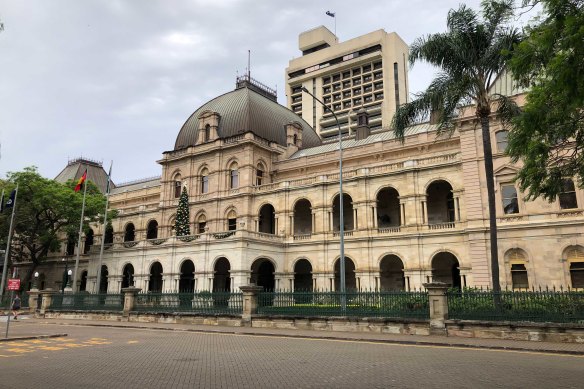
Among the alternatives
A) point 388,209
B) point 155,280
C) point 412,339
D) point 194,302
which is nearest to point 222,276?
point 155,280

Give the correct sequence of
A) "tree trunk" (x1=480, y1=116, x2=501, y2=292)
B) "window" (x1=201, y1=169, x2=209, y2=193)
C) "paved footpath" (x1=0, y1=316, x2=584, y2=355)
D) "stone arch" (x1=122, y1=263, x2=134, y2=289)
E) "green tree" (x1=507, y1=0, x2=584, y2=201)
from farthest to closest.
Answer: "window" (x1=201, y1=169, x2=209, y2=193) → "stone arch" (x1=122, y1=263, x2=134, y2=289) → "tree trunk" (x1=480, y1=116, x2=501, y2=292) → "paved footpath" (x1=0, y1=316, x2=584, y2=355) → "green tree" (x1=507, y1=0, x2=584, y2=201)

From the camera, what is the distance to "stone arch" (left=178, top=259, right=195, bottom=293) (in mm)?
43019

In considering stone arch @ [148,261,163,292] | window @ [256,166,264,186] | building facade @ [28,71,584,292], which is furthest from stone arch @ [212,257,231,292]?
window @ [256,166,264,186]

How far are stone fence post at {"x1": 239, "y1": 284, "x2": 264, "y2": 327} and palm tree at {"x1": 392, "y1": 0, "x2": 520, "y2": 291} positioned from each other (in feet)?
38.0

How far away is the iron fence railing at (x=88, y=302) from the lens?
28.9 m

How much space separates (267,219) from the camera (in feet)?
150

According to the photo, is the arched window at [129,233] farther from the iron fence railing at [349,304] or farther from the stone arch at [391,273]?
the iron fence railing at [349,304]

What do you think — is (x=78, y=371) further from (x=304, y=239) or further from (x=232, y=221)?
(x=232, y=221)

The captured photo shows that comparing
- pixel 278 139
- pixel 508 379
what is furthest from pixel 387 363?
pixel 278 139

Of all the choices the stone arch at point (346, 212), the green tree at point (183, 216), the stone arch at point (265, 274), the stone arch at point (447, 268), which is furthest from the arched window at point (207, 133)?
the stone arch at point (447, 268)

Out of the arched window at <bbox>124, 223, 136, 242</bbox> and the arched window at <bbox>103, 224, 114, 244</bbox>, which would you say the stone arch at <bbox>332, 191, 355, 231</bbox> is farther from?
the arched window at <bbox>103, 224, 114, 244</bbox>

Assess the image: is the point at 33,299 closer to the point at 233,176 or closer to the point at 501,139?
the point at 233,176

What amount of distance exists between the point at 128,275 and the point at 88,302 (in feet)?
50.7

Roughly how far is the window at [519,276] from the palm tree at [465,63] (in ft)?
36.1
